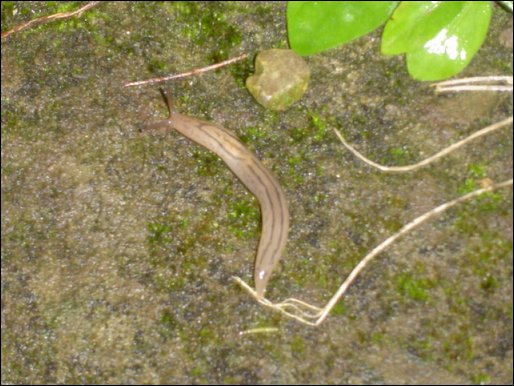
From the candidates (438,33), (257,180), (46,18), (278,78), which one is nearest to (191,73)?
(278,78)

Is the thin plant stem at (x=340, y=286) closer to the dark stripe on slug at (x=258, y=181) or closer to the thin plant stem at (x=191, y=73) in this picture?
the dark stripe on slug at (x=258, y=181)

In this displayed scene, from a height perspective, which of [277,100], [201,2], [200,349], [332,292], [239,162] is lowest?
[200,349]

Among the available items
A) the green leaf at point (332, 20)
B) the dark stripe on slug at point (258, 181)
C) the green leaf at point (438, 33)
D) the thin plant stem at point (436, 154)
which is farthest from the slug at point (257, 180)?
the green leaf at point (438, 33)

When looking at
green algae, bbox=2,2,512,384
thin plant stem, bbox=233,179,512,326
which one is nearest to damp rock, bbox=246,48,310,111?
green algae, bbox=2,2,512,384

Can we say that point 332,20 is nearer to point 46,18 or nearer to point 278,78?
point 278,78

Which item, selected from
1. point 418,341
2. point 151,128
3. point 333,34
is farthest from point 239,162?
point 418,341

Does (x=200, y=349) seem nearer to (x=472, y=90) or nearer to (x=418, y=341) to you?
(x=418, y=341)
